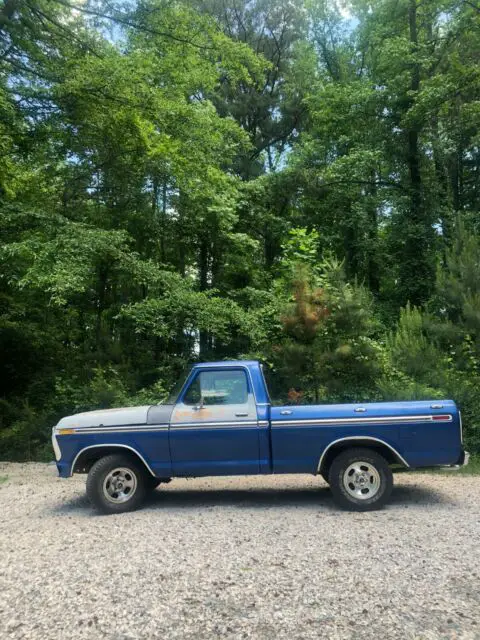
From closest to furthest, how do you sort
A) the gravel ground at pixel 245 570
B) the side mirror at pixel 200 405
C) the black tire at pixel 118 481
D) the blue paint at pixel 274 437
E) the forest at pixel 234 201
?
the gravel ground at pixel 245 570, the blue paint at pixel 274 437, the black tire at pixel 118 481, the side mirror at pixel 200 405, the forest at pixel 234 201

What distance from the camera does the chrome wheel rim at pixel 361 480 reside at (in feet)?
21.0

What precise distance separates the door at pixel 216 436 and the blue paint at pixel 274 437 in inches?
0.5

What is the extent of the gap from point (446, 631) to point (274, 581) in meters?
1.33

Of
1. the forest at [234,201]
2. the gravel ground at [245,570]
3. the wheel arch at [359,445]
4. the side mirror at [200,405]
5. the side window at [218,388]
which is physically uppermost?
the forest at [234,201]

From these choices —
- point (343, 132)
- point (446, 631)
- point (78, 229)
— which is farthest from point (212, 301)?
point (343, 132)

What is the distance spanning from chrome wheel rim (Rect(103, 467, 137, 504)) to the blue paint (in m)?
0.33

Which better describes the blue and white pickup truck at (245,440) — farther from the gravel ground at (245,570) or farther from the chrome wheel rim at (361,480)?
the gravel ground at (245,570)

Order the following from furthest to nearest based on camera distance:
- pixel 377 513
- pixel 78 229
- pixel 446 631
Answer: pixel 78 229, pixel 377 513, pixel 446 631

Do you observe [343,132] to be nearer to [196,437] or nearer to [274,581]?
[196,437]

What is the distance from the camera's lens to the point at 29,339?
1684cm

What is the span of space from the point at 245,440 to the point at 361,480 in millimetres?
1514

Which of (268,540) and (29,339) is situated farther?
(29,339)

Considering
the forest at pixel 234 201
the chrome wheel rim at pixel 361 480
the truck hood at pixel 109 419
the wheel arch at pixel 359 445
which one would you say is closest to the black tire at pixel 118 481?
the truck hood at pixel 109 419

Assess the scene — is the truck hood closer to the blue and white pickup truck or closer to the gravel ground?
the blue and white pickup truck
